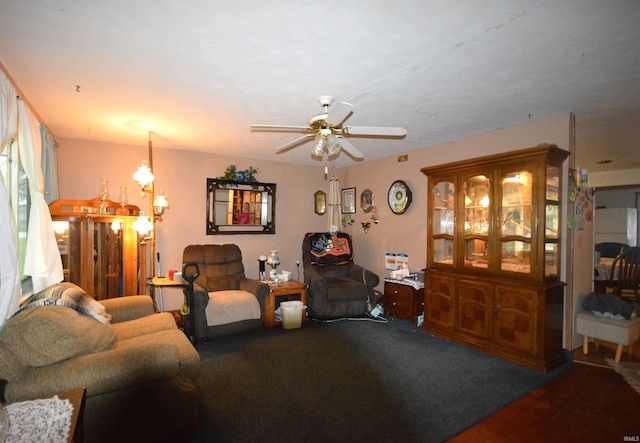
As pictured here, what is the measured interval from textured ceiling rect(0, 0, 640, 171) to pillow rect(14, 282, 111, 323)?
1549 mm

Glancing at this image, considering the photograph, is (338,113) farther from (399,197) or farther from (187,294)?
(399,197)

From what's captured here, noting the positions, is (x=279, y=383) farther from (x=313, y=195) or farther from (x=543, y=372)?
(x=313, y=195)

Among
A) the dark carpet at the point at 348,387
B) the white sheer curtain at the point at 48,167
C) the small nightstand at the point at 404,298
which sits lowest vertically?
the dark carpet at the point at 348,387

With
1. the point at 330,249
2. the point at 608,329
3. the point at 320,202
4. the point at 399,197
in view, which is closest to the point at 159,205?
the point at 330,249

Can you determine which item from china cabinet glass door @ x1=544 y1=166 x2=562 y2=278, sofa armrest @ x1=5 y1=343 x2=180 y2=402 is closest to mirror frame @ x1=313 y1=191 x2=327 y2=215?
china cabinet glass door @ x1=544 y1=166 x2=562 y2=278

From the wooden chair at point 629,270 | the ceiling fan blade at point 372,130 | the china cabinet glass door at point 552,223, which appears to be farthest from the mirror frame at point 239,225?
the wooden chair at point 629,270

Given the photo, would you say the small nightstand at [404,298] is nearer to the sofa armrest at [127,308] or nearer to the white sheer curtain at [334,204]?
the white sheer curtain at [334,204]

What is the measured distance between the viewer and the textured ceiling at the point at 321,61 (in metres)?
1.59

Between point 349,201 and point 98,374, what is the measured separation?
15.1 ft

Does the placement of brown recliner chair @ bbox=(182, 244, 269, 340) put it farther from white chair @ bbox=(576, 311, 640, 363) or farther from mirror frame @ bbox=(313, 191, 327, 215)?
white chair @ bbox=(576, 311, 640, 363)

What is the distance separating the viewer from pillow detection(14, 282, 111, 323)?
2014 millimetres

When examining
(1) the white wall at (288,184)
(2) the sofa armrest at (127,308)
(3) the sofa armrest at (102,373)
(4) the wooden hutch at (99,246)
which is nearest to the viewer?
(3) the sofa armrest at (102,373)

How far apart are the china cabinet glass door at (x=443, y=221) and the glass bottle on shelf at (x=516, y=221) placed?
Answer: 596mm

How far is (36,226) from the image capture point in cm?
240
